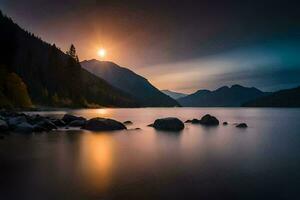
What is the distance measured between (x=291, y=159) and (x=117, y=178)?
13.3 m

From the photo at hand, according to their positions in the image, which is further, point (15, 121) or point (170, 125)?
point (170, 125)

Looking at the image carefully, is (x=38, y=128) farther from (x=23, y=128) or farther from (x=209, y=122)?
(x=209, y=122)

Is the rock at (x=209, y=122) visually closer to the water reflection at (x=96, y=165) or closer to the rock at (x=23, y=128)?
the rock at (x=23, y=128)

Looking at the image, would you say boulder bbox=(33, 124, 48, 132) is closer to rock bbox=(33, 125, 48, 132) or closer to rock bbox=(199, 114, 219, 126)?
rock bbox=(33, 125, 48, 132)

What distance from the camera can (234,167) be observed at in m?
17.1

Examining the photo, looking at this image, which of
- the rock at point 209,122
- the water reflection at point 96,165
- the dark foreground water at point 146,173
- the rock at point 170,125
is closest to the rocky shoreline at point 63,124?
the rock at point 170,125

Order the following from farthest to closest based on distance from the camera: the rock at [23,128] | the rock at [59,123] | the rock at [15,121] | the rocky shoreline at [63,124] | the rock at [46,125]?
Answer: the rock at [59,123] < the rock at [46,125] < the rock at [15,121] < the rocky shoreline at [63,124] < the rock at [23,128]

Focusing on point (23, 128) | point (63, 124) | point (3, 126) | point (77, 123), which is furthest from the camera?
point (77, 123)

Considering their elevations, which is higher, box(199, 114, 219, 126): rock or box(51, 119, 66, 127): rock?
box(51, 119, 66, 127): rock

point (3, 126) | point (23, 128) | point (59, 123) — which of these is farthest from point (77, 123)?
point (3, 126)

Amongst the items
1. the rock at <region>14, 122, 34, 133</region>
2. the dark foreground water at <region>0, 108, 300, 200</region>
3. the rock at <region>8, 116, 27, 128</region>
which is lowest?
the dark foreground water at <region>0, 108, 300, 200</region>

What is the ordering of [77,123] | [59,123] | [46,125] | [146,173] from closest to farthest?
[146,173], [46,125], [59,123], [77,123]

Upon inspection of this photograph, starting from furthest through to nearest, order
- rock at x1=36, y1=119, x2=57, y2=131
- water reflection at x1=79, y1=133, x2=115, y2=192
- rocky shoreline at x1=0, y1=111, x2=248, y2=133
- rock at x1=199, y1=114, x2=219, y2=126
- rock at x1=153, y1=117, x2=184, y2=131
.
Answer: rock at x1=199, y1=114, x2=219, y2=126 < rock at x1=153, y1=117, x2=184, y2=131 < rock at x1=36, y1=119, x2=57, y2=131 < rocky shoreline at x1=0, y1=111, x2=248, y2=133 < water reflection at x1=79, y1=133, x2=115, y2=192

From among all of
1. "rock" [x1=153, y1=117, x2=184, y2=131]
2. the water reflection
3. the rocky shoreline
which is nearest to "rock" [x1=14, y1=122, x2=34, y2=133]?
the rocky shoreline
